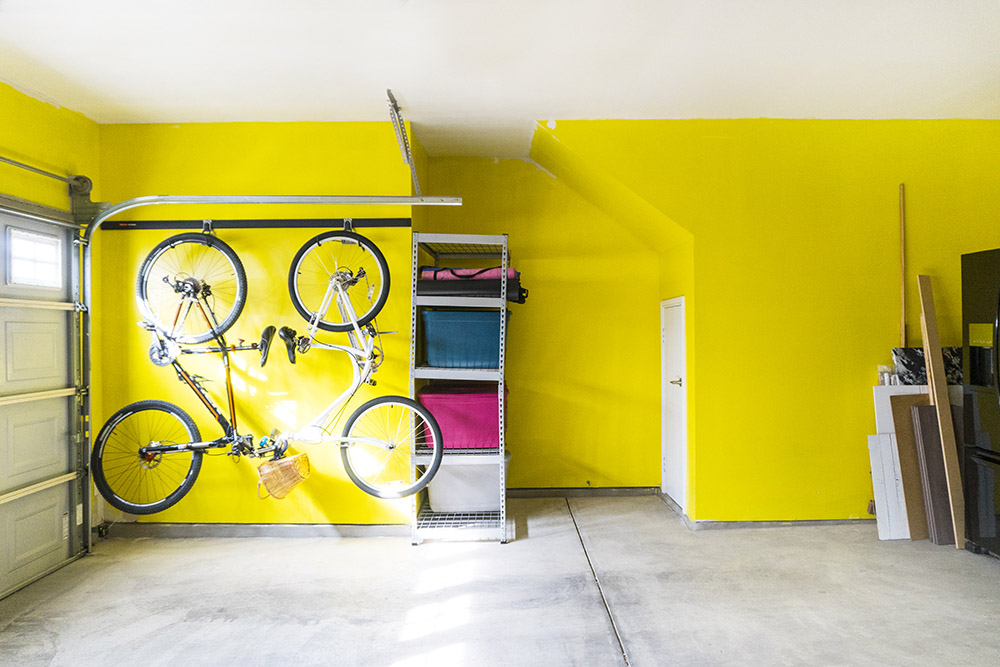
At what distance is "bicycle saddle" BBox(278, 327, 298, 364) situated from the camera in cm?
366

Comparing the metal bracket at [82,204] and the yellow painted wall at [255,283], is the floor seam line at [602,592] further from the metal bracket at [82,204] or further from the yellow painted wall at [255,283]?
the metal bracket at [82,204]

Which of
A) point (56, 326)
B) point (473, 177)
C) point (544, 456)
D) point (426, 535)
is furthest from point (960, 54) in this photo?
point (56, 326)

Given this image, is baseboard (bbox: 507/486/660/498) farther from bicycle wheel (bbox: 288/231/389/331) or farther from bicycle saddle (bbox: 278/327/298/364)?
bicycle saddle (bbox: 278/327/298/364)

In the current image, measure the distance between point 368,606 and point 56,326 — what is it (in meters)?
2.58

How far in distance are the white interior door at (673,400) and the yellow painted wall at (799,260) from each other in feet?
0.85

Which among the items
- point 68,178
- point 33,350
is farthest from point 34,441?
point 68,178

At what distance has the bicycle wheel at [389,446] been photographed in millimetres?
3801

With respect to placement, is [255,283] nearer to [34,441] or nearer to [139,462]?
[139,462]

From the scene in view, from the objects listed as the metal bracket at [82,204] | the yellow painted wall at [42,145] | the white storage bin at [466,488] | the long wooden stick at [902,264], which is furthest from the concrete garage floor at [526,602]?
the yellow painted wall at [42,145]

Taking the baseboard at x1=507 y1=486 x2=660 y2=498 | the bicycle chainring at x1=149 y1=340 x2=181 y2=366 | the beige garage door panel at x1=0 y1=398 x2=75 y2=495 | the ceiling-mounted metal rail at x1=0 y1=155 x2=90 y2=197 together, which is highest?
the ceiling-mounted metal rail at x1=0 y1=155 x2=90 y2=197

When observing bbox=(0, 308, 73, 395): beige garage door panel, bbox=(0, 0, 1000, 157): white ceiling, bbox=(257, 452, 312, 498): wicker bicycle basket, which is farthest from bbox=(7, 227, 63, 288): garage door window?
bbox=(257, 452, 312, 498): wicker bicycle basket

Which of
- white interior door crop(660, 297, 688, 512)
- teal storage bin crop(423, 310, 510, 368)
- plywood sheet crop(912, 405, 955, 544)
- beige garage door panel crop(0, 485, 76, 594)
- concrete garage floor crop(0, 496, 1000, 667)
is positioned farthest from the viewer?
white interior door crop(660, 297, 688, 512)

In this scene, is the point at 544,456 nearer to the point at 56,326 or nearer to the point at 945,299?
the point at 945,299

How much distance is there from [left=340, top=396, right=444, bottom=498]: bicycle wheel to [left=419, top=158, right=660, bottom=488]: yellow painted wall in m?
1.19
